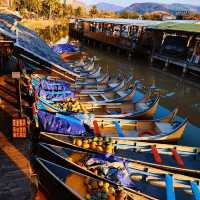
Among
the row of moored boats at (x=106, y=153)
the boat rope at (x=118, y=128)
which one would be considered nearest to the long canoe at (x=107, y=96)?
the row of moored boats at (x=106, y=153)

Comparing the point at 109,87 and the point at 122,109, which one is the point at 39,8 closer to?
the point at 109,87

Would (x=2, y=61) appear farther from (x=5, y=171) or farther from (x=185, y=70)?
(x=185, y=70)

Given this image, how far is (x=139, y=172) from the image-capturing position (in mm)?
10297

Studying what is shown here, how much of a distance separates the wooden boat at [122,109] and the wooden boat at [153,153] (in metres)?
3.15

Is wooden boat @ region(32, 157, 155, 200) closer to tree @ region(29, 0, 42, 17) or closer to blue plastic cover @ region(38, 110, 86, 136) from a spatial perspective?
blue plastic cover @ region(38, 110, 86, 136)

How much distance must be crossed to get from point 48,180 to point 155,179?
347cm

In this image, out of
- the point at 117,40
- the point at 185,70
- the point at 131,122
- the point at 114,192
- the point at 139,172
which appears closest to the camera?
the point at 114,192

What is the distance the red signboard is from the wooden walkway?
201 mm

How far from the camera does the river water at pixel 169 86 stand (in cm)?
1877

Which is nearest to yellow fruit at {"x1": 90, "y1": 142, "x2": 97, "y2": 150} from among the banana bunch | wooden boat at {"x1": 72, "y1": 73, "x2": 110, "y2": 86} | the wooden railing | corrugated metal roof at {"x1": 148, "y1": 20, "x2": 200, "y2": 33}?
the banana bunch

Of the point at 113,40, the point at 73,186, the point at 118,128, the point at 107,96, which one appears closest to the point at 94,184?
the point at 73,186

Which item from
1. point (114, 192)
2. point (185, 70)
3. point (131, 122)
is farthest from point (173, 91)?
point (114, 192)

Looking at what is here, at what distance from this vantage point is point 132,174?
10211mm

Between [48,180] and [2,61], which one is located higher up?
[2,61]
